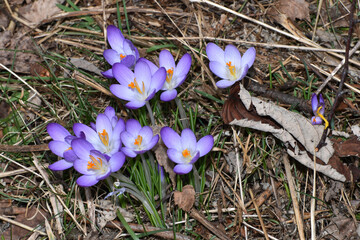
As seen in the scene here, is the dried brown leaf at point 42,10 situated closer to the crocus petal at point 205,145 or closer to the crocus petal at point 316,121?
the crocus petal at point 205,145

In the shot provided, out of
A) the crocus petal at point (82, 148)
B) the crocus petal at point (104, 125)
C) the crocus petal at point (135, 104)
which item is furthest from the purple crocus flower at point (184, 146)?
the crocus petal at point (82, 148)

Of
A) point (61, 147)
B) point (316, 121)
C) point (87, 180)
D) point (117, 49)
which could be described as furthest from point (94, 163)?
point (316, 121)

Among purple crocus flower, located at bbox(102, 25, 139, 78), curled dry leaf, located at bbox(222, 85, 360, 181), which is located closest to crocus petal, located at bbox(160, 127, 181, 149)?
curled dry leaf, located at bbox(222, 85, 360, 181)

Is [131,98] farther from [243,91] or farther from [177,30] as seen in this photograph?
[177,30]

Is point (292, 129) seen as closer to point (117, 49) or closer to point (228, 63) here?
point (228, 63)

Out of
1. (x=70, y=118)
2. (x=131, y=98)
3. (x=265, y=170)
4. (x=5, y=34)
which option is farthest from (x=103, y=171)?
(x=5, y=34)
